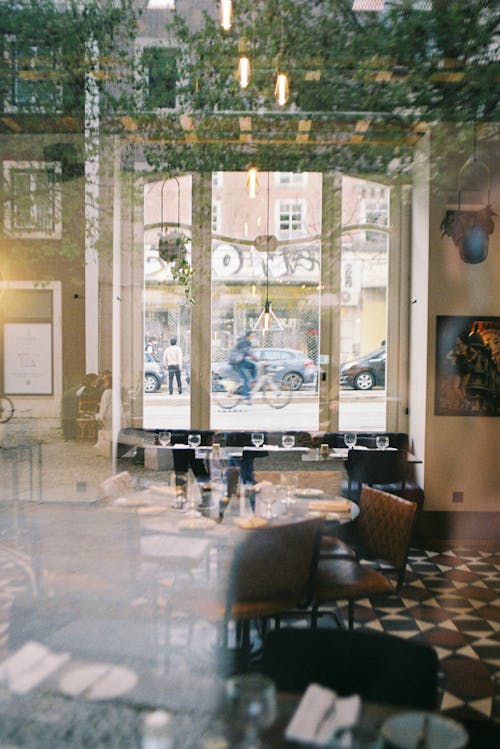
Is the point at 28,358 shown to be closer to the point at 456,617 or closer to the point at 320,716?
the point at 456,617

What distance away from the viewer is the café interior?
163 inches

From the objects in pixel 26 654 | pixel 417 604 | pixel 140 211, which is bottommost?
pixel 417 604

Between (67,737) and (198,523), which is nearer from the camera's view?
(67,737)

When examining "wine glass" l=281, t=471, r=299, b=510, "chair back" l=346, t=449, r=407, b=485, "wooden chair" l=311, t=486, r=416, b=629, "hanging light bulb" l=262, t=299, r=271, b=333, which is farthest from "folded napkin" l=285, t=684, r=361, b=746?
"hanging light bulb" l=262, t=299, r=271, b=333

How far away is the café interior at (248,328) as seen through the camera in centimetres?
415

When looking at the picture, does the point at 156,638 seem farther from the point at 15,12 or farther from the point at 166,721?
the point at 15,12

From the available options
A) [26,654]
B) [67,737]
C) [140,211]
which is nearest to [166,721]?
[67,737]

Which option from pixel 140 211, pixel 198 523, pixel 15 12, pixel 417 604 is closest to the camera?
pixel 198 523

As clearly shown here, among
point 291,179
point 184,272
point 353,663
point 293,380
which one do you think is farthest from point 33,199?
point 353,663

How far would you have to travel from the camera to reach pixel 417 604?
4.84 metres

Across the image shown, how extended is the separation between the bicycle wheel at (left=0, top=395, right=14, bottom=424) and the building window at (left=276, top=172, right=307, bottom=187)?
3255 millimetres

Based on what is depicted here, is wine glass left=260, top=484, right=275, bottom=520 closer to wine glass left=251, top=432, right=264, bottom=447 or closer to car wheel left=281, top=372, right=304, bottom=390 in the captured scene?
wine glass left=251, top=432, right=264, bottom=447

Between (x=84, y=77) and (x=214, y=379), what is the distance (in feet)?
9.73

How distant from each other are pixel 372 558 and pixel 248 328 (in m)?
2.99
